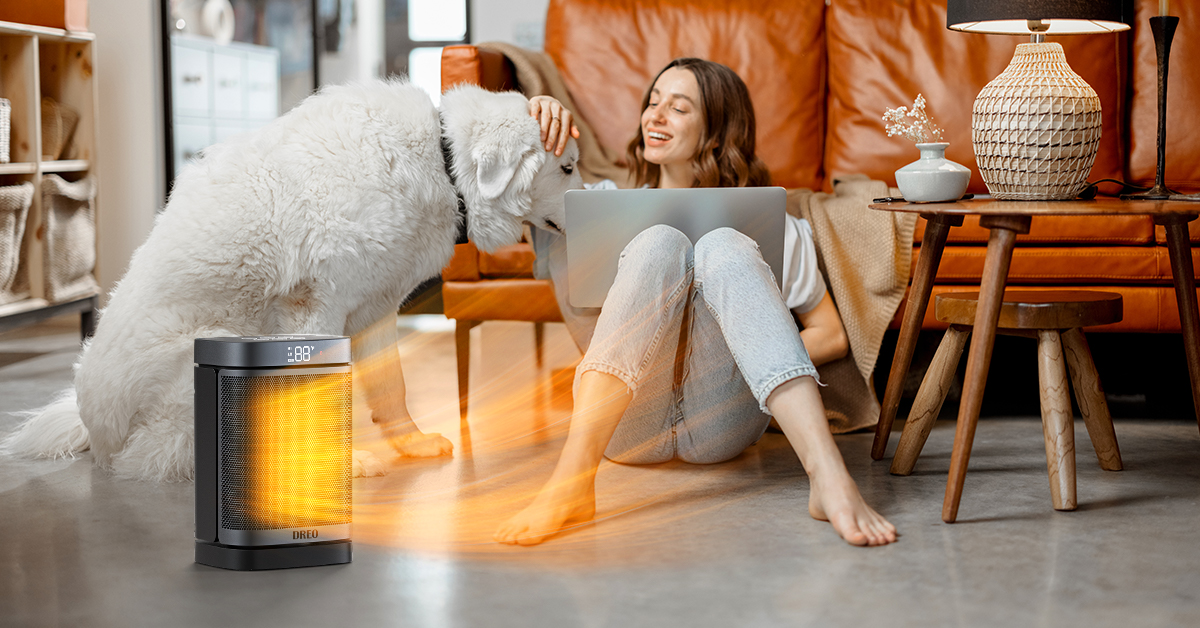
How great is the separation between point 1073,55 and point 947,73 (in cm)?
34

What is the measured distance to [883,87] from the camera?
282 cm

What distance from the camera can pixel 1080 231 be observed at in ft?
7.22

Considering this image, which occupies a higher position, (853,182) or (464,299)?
(853,182)

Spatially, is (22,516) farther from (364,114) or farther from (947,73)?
(947,73)

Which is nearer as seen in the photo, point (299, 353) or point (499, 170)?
point (299, 353)

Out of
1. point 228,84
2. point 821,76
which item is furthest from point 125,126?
point 821,76

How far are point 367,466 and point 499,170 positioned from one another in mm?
621

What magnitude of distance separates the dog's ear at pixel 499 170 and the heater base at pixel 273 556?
0.68 m

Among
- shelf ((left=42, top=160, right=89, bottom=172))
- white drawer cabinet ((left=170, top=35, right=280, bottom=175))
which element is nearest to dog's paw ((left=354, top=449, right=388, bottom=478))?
shelf ((left=42, top=160, right=89, bottom=172))

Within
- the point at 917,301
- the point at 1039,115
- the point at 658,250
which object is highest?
the point at 1039,115

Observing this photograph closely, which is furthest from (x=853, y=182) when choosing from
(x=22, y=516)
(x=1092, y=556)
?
(x=22, y=516)

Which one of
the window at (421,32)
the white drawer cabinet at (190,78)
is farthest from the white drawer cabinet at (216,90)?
the window at (421,32)

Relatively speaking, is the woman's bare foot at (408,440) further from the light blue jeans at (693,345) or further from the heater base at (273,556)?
the heater base at (273,556)

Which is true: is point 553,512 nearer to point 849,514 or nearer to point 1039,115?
point 849,514
